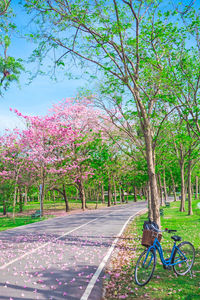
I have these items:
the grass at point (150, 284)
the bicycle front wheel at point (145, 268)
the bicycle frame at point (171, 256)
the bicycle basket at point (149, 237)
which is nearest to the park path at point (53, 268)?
the grass at point (150, 284)

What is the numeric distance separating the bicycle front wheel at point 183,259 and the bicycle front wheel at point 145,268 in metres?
0.67

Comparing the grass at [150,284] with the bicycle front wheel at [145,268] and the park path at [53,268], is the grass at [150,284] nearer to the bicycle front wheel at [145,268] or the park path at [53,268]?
the bicycle front wheel at [145,268]

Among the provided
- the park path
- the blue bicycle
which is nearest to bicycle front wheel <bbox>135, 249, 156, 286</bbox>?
the blue bicycle

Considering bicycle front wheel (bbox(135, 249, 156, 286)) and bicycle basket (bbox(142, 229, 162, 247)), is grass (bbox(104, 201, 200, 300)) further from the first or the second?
bicycle basket (bbox(142, 229, 162, 247))

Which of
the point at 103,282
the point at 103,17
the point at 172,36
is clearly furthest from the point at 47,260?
the point at 172,36

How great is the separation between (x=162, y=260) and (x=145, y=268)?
60 centimetres

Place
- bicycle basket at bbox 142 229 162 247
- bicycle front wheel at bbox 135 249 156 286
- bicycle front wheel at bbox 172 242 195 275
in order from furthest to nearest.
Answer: bicycle front wheel at bbox 172 242 195 275
bicycle basket at bbox 142 229 162 247
bicycle front wheel at bbox 135 249 156 286

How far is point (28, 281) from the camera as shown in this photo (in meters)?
5.92

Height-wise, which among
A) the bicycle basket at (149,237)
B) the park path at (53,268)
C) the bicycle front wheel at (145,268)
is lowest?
the park path at (53,268)

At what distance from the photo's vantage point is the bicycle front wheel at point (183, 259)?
623 cm

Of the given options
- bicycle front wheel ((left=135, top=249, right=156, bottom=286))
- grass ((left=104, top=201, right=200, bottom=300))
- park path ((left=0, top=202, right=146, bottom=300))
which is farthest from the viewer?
bicycle front wheel ((left=135, top=249, right=156, bottom=286))

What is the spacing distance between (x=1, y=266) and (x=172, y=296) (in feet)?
15.8

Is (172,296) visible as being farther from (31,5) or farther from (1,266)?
(31,5)

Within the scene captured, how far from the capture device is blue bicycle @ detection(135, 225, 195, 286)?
5698 millimetres
